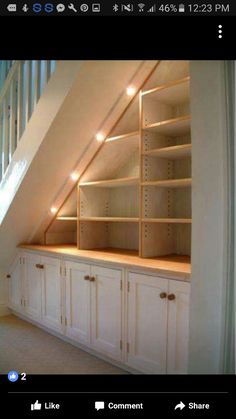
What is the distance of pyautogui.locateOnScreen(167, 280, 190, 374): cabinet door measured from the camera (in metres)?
1.23

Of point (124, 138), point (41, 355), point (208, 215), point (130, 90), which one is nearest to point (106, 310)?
point (41, 355)

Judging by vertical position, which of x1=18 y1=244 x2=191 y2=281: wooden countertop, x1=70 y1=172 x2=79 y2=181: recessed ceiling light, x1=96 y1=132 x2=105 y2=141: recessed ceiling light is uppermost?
x1=96 y1=132 x2=105 y2=141: recessed ceiling light

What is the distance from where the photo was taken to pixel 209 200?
2.06 ft

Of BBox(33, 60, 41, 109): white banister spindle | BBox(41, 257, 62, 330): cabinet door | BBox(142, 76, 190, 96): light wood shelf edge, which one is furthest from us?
BBox(41, 257, 62, 330): cabinet door

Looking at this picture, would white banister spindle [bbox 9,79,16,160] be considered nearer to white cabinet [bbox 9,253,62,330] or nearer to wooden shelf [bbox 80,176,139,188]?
wooden shelf [bbox 80,176,139,188]

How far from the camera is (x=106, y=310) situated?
5.29 ft

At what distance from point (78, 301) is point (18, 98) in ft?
5.00

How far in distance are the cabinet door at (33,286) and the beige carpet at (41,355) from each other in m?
0.14

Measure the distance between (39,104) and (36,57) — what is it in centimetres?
117

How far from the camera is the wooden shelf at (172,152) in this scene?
1.48m

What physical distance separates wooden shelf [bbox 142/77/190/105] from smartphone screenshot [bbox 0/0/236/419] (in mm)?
12

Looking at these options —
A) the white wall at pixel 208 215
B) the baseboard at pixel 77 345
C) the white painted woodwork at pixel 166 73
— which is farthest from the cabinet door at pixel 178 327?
the white painted woodwork at pixel 166 73

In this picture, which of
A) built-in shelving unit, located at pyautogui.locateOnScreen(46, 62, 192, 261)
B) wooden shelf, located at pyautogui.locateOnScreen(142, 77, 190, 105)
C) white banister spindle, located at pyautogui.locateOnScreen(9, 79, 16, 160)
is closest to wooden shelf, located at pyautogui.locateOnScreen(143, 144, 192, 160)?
built-in shelving unit, located at pyautogui.locateOnScreen(46, 62, 192, 261)

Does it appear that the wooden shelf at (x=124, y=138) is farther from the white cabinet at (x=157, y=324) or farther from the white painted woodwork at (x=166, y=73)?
the white cabinet at (x=157, y=324)
